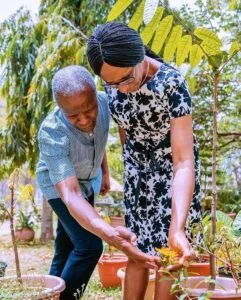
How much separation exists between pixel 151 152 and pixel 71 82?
33cm

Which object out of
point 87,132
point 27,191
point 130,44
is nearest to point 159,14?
point 130,44

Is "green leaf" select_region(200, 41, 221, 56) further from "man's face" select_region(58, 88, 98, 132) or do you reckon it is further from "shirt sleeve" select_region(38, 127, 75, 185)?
"shirt sleeve" select_region(38, 127, 75, 185)

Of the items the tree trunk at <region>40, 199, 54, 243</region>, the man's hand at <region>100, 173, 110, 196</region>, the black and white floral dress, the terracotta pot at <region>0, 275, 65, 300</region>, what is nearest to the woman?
the black and white floral dress

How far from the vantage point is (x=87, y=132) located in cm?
174

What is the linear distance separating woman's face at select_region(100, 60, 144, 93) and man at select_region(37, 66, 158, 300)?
16 cm

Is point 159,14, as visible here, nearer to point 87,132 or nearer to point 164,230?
point 87,132

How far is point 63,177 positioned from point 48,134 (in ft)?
0.61

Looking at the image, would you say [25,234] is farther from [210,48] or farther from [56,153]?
[210,48]

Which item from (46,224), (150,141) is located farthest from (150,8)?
(46,224)

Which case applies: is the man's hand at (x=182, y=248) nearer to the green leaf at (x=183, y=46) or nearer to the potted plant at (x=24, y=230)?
the green leaf at (x=183, y=46)

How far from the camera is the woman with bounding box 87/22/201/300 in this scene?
1.36m

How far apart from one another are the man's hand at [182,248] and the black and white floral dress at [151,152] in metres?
0.34

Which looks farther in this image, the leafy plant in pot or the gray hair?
the leafy plant in pot

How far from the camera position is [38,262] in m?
4.54
